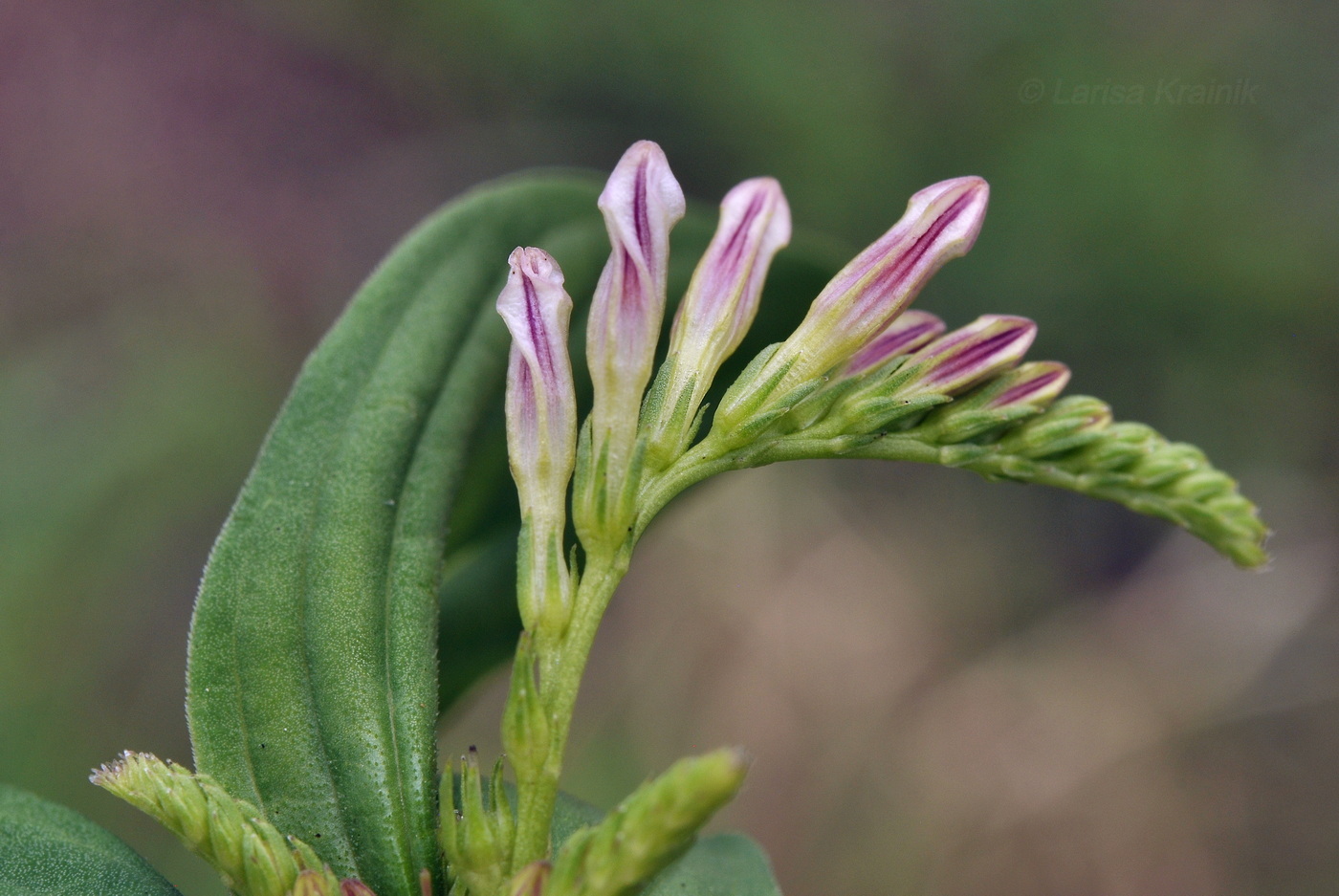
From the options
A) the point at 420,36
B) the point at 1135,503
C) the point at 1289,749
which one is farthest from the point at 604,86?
the point at 1289,749

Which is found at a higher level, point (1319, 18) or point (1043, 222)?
point (1319, 18)

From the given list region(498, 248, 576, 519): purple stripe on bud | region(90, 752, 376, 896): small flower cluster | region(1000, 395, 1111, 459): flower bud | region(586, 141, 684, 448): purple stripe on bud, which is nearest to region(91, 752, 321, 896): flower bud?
region(90, 752, 376, 896): small flower cluster

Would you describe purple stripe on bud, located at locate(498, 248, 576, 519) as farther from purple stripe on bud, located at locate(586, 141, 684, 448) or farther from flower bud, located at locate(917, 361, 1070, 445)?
flower bud, located at locate(917, 361, 1070, 445)

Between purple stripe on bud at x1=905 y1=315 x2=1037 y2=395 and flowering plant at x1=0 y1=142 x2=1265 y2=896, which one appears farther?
purple stripe on bud at x1=905 y1=315 x2=1037 y2=395

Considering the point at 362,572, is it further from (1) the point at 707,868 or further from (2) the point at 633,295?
(1) the point at 707,868

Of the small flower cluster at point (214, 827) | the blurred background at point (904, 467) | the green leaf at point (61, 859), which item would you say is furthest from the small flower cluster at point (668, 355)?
the blurred background at point (904, 467)

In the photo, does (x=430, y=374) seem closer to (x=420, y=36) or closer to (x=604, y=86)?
(x=604, y=86)
